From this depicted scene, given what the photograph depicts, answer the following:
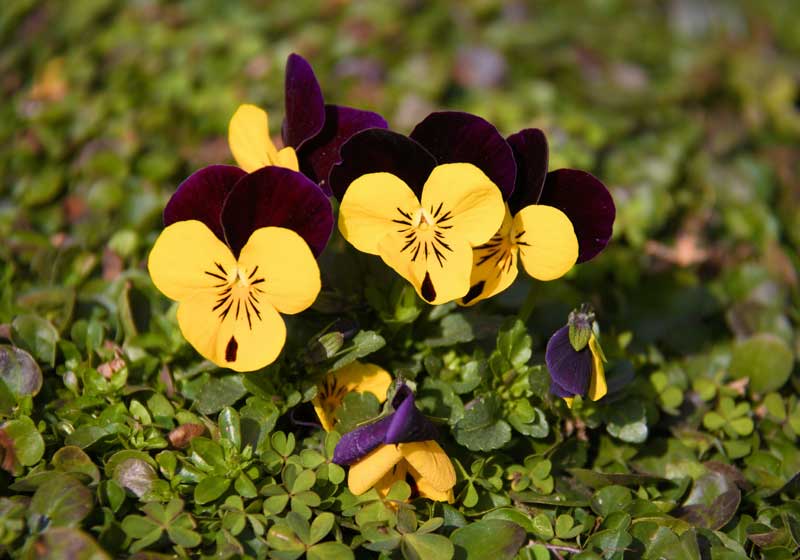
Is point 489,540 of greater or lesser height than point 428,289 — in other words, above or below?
below

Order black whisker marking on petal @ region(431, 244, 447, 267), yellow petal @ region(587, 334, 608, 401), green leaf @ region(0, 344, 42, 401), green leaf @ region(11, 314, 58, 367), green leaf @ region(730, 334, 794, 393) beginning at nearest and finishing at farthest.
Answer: black whisker marking on petal @ region(431, 244, 447, 267) < yellow petal @ region(587, 334, 608, 401) < green leaf @ region(0, 344, 42, 401) < green leaf @ region(11, 314, 58, 367) < green leaf @ region(730, 334, 794, 393)

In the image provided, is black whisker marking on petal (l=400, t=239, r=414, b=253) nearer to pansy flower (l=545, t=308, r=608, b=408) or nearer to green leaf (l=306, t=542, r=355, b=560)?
pansy flower (l=545, t=308, r=608, b=408)

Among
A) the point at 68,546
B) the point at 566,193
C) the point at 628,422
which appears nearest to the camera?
the point at 68,546

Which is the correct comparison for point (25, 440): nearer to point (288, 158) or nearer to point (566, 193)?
point (288, 158)

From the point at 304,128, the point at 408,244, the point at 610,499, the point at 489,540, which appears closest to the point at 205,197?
the point at 304,128

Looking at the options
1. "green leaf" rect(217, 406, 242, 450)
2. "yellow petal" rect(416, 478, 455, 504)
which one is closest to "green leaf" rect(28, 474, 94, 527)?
"green leaf" rect(217, 406, 242, 450)

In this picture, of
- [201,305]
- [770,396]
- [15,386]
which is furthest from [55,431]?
[770,396]

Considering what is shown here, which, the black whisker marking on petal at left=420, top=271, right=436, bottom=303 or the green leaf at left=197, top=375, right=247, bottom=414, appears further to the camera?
the green leaf at left=197, top=375, right=247, bottom=414
